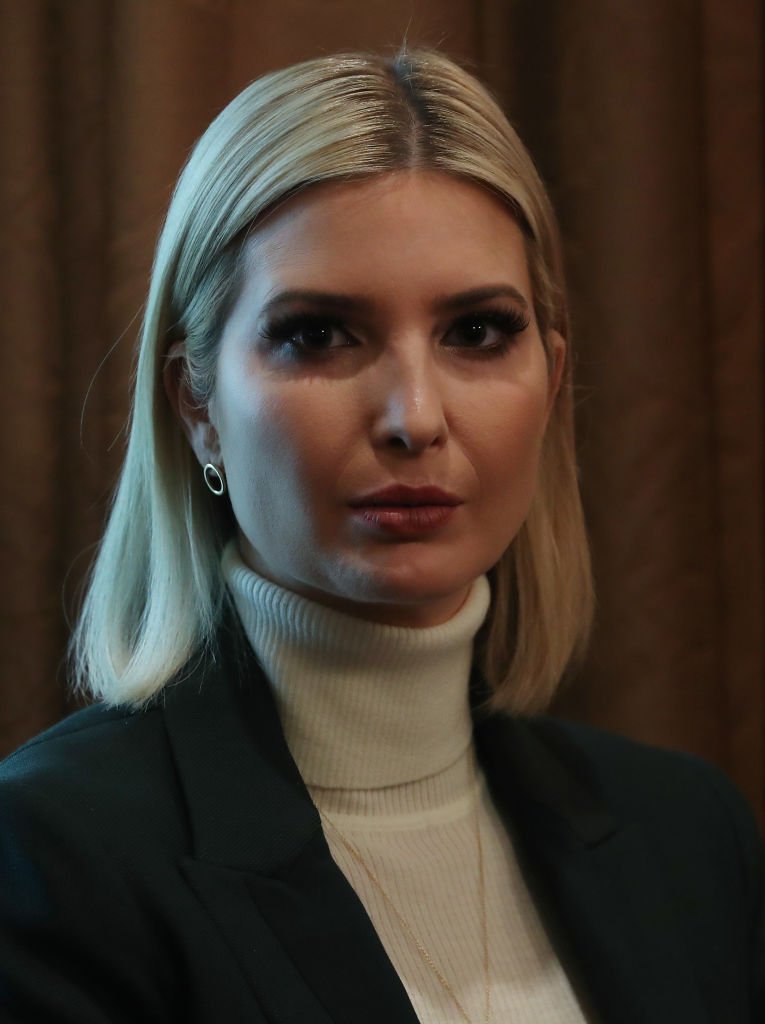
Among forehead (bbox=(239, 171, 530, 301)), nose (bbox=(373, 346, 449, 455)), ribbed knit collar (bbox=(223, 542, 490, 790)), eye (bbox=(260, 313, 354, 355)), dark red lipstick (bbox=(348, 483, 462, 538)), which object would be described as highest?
forehead (bbox=(239, 171, 530, 301))

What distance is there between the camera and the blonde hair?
102 cm

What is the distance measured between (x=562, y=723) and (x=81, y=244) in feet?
2.30

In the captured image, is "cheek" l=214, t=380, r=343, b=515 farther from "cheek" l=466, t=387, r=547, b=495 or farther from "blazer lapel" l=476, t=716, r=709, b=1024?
"blazer lapel" l=476, t=716, r=709, b=1024

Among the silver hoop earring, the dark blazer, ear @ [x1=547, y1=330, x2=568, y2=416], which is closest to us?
the dark blazer

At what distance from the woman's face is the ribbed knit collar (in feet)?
0.09

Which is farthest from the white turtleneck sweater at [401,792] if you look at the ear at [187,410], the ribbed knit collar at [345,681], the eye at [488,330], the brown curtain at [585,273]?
the brown curtain at [585,273]

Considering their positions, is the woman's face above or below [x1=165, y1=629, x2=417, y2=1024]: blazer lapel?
above

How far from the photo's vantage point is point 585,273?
5.14ft

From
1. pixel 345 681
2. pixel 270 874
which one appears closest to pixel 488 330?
pixel 345 681

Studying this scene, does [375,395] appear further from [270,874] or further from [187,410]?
[270,874]

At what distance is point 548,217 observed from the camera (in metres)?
1.16

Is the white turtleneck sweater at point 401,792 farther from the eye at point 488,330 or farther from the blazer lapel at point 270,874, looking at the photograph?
the eye at point 488,330

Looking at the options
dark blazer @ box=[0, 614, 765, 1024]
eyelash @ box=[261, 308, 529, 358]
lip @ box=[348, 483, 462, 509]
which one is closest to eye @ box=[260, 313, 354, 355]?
eyelash @ box=[261, 308, 529, 358]

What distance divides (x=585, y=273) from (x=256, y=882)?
901 millimetres
